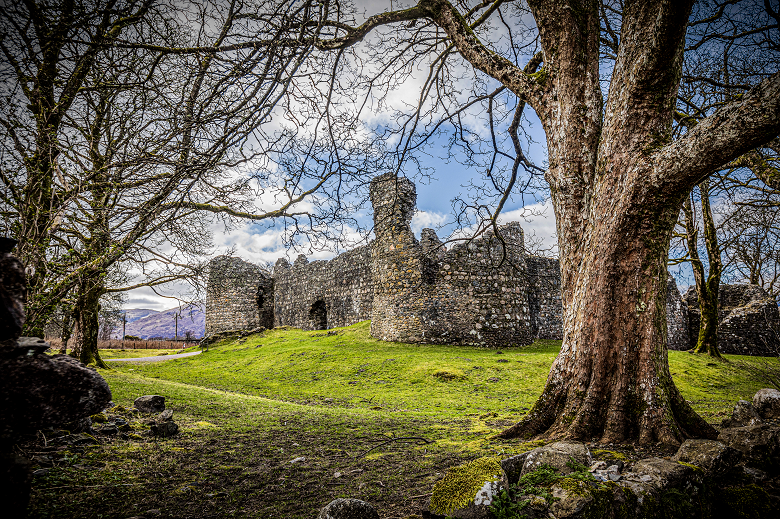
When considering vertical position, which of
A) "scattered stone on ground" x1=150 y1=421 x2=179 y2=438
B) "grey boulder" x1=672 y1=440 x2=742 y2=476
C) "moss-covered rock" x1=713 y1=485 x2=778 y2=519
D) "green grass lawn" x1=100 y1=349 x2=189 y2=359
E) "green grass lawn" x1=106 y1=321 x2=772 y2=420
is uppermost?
"grey boulder" x1=672 y1=440 x2=742 y2=476

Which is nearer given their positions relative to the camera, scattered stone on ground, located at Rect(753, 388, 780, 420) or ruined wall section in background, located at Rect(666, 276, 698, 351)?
scattered stone on ground, located at Rect(753, 388, 780, 420)

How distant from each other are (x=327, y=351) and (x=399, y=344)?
2.44m

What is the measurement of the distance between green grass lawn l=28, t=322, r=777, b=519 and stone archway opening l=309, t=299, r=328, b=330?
1065 cm

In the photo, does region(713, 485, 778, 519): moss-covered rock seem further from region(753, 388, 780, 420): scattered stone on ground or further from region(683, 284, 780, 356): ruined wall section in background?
region(683, 284, 780, 356): ruined wall section in background

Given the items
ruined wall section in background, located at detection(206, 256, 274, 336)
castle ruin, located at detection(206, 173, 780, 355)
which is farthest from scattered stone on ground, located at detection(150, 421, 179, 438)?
ruined wall section in background, located at detection(206, 256, 274, 336)

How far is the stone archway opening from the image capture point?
21.5 m

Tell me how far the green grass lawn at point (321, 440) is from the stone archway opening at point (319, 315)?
1065 cm

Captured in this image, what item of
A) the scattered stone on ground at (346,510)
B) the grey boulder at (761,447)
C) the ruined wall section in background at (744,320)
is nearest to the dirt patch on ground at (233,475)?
the scattered stone on ground at (346,510)

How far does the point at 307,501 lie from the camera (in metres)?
2.43

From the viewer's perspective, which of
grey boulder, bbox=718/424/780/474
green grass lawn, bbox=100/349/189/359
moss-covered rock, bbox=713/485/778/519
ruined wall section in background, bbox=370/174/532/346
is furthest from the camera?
green grass lawn, bbox=100/349/189/359

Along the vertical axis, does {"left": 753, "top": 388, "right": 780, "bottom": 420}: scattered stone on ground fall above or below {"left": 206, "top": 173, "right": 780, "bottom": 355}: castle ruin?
below

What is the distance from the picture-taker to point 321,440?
4066 millimetres

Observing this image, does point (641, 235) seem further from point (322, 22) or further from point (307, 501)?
point (322, 22)

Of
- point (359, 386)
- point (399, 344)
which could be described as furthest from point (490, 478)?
point (399, 344)
